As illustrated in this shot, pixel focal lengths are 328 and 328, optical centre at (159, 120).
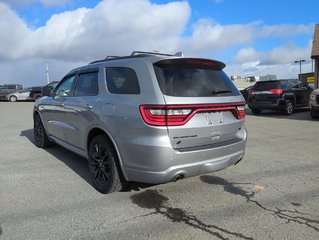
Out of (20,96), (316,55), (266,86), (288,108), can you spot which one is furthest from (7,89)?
(288,108)

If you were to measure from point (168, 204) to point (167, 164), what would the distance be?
67 centimetres

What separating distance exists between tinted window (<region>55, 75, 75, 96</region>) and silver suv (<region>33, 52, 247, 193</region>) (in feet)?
2.78

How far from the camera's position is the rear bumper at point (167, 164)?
369cm

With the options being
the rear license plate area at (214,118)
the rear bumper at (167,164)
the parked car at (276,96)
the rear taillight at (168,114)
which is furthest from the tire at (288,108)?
the rear taillight at (168,114)

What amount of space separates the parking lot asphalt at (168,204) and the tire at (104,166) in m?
0.14

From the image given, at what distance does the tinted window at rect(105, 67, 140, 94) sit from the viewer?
13.1 feet

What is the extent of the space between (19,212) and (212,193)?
8.01ft

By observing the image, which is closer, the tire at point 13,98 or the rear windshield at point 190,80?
the rear windshield at point 190,80

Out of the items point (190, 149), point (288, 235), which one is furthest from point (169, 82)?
point (288, 235)

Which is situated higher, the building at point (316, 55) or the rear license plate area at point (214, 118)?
the building at point (316, 55)

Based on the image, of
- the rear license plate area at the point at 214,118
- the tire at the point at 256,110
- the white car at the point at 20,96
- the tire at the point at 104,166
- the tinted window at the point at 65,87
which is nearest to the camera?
the rear license plate area at the point at 214,118

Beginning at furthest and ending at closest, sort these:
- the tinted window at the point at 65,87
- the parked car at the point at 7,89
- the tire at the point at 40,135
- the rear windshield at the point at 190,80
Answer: the parked car at the point at 7,89, the tire at the point at 40,135, the tinted window at the point at 65,87, the rear windshield at the point at 190,80

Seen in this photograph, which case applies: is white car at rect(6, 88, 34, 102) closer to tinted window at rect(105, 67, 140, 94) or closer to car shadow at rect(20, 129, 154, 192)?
car shadow at rect(20, 129, 154, 192)

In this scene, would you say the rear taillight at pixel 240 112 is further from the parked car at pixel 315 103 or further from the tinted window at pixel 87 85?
the parked car at pixel 315 103
